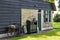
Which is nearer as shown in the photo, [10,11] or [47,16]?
[10,11]

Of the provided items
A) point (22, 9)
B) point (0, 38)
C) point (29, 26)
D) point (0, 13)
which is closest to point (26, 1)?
point (22, 9)

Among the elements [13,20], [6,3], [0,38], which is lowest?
[0,38]

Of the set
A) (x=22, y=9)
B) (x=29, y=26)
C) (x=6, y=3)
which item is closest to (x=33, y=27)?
(x=29, y=26)

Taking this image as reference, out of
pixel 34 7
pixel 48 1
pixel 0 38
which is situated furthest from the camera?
pixel 48 1

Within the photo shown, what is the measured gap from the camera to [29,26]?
59.1 ft

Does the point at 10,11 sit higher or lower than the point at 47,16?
higher

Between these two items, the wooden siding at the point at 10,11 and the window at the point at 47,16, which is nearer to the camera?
the wooden siding at the point at 10,11

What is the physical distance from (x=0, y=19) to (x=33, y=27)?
4013 mm

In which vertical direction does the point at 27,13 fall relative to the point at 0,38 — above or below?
above

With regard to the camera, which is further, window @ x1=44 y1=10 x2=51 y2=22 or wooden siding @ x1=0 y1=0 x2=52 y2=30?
window @ x1=44 y1=10 x2=51 y2=22

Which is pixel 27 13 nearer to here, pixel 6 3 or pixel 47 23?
pixel 6 3

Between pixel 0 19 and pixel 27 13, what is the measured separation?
3.74 m

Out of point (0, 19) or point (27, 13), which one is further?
point (27, 13)

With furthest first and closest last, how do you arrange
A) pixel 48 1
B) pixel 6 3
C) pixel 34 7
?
1. pixel 48 1
2. pixel 34 7
3. pixel 6 3
